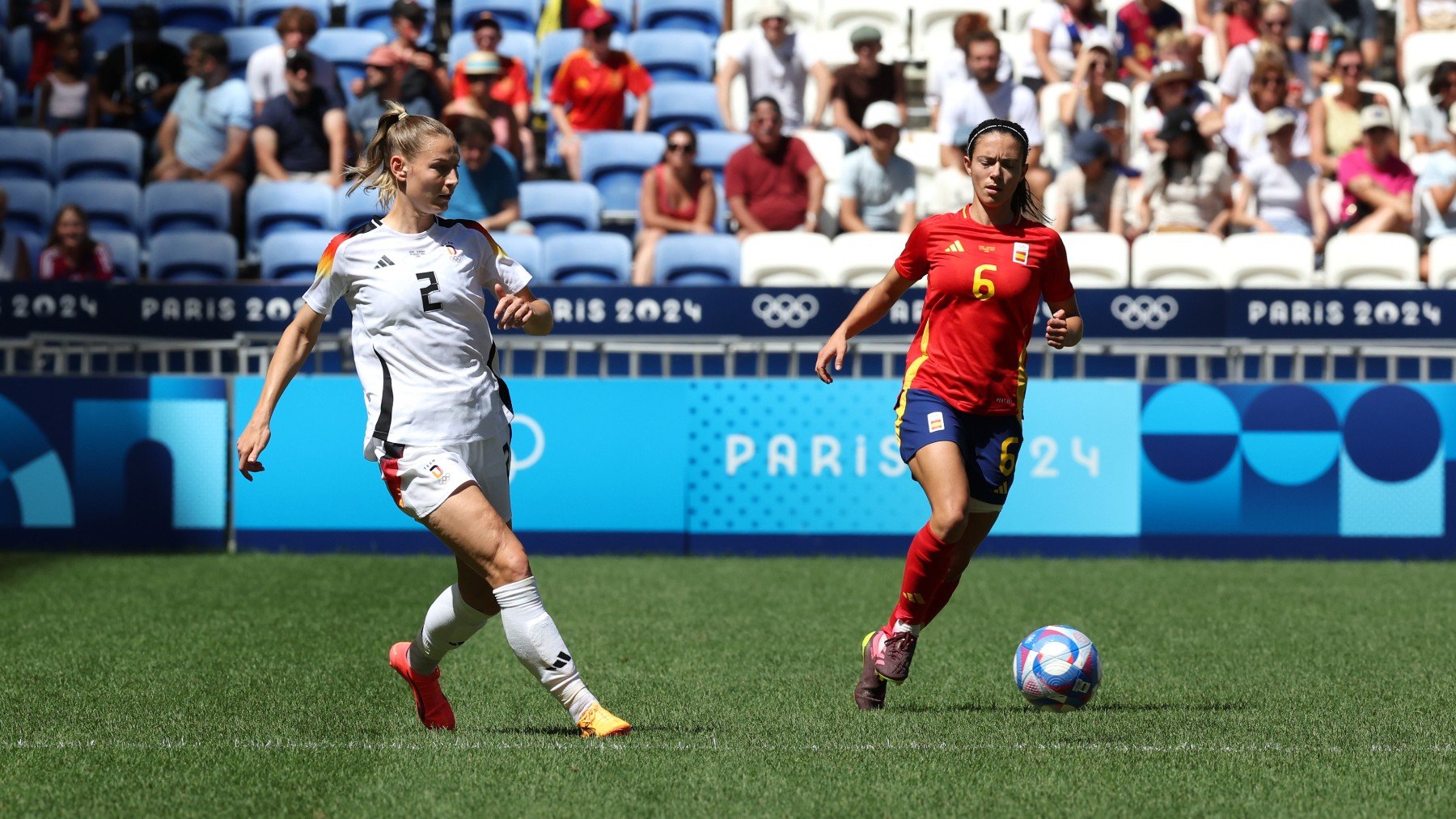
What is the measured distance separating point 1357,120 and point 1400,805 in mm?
13333

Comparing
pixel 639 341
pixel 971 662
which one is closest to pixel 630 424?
pixel 639 341

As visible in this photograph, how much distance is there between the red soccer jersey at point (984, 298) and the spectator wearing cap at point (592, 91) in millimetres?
10459

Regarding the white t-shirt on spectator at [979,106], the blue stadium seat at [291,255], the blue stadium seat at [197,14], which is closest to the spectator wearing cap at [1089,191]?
the white t-shirt on spectator at [979,106]

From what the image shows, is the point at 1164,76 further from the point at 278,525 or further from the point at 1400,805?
the point at 1400,805

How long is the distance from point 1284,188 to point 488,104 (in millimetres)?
7137

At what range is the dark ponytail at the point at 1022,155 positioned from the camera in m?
6.83

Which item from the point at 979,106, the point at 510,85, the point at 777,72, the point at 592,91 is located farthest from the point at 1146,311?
the point at 510,85

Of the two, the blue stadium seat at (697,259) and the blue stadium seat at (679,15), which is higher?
the blue stadium seat at (679,15)

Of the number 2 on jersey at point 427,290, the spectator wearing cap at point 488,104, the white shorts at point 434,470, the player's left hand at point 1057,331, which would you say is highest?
the spectator wearing cap at point 488,104

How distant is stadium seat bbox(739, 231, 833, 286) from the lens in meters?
15.0

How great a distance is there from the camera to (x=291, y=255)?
15.3 meters

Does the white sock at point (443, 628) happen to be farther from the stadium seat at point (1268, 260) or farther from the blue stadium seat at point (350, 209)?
the stadium seat at point (1268, 260)

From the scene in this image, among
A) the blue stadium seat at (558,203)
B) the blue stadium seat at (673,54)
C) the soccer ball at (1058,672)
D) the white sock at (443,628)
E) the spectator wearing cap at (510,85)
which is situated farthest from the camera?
the blue stadium seat at (673,54)

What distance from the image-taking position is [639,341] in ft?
44.1
